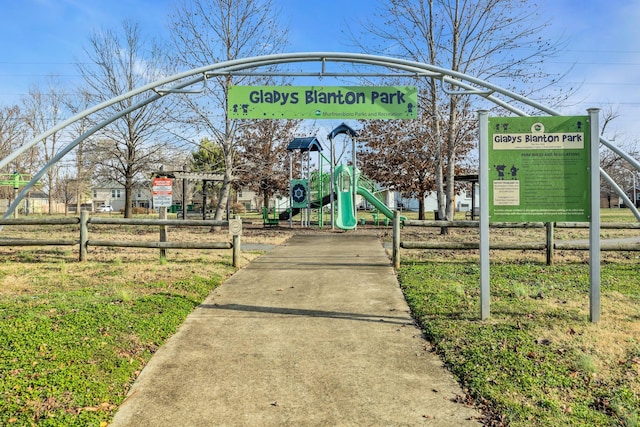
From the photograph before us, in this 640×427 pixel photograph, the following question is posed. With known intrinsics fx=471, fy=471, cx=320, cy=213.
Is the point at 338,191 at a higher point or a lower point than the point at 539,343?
higher

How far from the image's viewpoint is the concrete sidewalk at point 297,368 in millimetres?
3531

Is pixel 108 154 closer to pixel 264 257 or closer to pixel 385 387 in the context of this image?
pixel 264 257

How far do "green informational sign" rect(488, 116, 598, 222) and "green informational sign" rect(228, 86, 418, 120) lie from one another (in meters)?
3.13

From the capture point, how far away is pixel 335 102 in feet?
30.1

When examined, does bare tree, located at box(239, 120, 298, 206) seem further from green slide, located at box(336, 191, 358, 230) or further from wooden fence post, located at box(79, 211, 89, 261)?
wooden fence post, located at box(79, 211, 89, 261)

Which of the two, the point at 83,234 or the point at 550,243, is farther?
the point at 83,234

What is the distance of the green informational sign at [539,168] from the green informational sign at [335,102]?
3.13 m

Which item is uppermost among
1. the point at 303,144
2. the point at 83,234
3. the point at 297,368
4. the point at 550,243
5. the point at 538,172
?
the point at 303,144

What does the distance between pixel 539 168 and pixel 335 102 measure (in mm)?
4254

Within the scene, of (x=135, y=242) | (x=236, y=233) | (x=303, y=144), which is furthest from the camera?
(x=303, y=144)

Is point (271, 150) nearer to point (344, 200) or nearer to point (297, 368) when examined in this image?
point (344, 200)

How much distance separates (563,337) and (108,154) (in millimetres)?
23676

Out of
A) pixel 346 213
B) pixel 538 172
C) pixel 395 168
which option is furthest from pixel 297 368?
pixel 395 168

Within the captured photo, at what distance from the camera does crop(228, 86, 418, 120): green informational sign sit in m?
9.16
